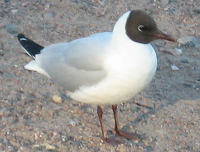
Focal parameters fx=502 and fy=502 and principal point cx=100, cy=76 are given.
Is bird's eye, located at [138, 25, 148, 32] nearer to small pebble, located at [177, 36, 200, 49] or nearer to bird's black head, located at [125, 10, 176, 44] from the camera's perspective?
bird's black head, located at [125, 10, 176, 44]

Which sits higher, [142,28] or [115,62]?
[142,28]

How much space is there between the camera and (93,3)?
7.20 meters

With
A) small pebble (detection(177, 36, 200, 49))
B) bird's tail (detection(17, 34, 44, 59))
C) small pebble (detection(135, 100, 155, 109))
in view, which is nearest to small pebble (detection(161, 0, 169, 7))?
small pebble (detection(177, 36, 200, 49))

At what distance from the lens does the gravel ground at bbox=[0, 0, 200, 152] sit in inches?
171

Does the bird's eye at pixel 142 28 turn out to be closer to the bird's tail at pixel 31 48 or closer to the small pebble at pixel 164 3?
the bird's tail at pixel 31 48

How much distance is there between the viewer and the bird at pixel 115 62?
398 centimetres

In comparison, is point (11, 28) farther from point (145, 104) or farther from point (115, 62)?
point (115, 62)

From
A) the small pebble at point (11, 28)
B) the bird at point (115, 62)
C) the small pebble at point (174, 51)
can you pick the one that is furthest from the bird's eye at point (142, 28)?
the small pebble at point (11, 28)

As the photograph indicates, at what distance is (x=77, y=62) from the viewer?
428 centimetres

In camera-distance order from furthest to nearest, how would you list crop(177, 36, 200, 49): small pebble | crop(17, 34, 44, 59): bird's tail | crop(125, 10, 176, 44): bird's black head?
crop(177, 36, 200, 49): small pebble → crop(17, 34, 44, 59): bird's tail → crop(125, 10, 176, 44): bird's black head

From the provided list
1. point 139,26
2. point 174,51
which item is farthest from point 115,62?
point 174,51

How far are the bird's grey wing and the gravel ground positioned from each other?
41cm

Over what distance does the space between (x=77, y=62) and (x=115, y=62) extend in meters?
0.45

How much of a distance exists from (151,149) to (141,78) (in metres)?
0.70
